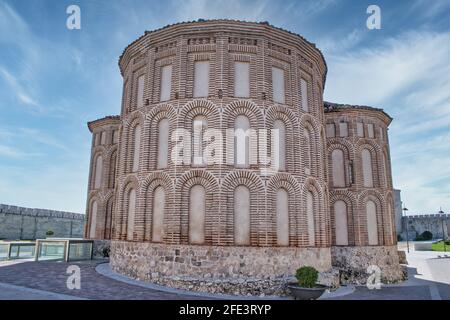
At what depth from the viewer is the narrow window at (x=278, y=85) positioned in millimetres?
14516

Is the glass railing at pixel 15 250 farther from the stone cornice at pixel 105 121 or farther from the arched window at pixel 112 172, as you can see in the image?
the stone cornice at pixel 105 121

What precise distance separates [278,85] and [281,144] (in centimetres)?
270

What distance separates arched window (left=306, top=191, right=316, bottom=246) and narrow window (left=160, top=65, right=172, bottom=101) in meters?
7.47

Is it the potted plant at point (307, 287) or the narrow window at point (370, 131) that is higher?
the narrow window at point (370, 131)

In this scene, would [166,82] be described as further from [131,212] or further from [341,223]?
[341,223]

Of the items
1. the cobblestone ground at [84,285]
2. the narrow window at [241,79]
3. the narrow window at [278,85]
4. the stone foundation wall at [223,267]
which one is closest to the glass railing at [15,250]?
the cobblestone ground at [84,285]

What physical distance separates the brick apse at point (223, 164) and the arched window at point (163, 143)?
0.05 metres

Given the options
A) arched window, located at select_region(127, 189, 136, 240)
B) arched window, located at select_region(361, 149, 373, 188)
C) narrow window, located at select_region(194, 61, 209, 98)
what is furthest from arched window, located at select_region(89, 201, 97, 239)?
arched window, located at select_region(361, 149, 373, 188)

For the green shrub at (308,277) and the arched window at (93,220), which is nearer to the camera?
the green shrub at (308,277)

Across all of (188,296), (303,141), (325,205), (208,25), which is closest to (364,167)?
(325,205)

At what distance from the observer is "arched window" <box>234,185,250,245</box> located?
1262cm

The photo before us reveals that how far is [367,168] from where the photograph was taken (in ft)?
63.7

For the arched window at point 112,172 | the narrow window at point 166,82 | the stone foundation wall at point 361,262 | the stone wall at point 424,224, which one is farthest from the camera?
the stone wall at point 424,224
